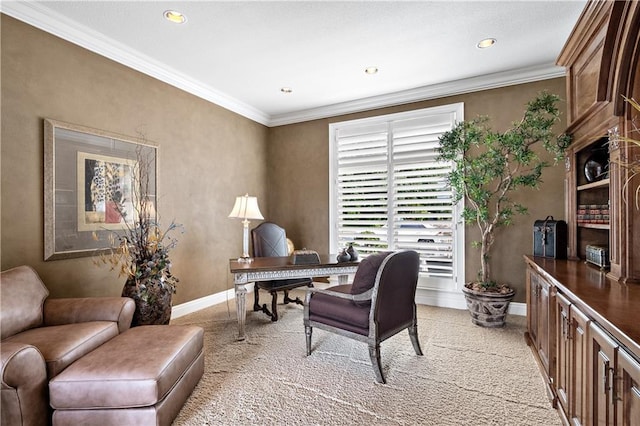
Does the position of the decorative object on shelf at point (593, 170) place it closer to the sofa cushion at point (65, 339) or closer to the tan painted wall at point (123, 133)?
the sofa cushion at point (65, 339)

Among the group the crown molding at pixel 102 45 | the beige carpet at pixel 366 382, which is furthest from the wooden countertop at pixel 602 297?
the crown molding at pixel 102 45

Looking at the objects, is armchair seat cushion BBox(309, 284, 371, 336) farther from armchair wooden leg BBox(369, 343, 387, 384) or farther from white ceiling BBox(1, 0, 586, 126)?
white ceiling BBox(1, 0, 586, 126)

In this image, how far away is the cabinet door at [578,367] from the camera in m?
1.40

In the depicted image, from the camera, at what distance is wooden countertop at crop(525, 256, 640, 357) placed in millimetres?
1076

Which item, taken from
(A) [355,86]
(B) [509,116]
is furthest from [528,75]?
(A) [355,86]

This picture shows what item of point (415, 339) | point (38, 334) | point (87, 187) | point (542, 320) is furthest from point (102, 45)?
point (542, 320)

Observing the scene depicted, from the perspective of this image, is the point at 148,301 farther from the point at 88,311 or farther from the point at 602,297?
the point at 602,297

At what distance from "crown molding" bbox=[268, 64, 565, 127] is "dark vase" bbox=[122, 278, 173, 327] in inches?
135

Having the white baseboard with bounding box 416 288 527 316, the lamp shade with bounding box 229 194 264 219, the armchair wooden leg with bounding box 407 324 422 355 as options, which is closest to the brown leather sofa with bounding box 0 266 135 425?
the lamp shade with bounding box 229 194 264 219

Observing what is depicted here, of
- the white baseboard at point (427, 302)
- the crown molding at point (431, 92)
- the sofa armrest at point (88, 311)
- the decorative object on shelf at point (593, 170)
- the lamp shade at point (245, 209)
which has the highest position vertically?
the crown molding at point (431, 92)

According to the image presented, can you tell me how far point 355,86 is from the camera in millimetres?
4039

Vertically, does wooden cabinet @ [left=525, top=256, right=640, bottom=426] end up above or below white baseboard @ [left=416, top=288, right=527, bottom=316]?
above

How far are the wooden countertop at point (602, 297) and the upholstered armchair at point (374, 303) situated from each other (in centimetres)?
95

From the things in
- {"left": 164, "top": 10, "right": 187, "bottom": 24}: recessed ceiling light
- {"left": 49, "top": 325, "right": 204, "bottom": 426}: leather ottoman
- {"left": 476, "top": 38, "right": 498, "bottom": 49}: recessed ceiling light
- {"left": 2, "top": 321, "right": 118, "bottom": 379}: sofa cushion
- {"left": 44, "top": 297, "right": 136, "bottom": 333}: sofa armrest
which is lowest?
{"left": 49, "top": 325, "right": 204, "bottom": 426}: leather ottoman
